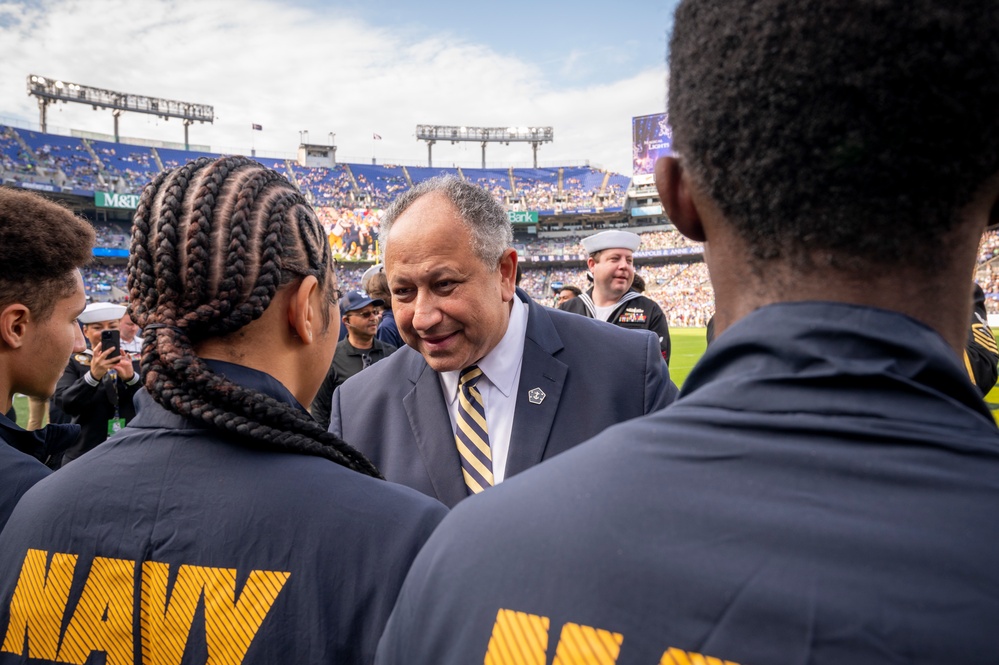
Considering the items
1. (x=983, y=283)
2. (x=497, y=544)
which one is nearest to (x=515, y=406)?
(x=497, y=544)

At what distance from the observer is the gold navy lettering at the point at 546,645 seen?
0.73 m

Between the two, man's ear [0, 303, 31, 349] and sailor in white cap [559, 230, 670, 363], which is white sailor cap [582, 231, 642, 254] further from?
man's ear [0, 303, 31, 349]

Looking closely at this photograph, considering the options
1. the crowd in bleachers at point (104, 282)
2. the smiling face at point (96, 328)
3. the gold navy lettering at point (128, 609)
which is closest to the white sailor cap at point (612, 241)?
the smiling face at point (96, 328)

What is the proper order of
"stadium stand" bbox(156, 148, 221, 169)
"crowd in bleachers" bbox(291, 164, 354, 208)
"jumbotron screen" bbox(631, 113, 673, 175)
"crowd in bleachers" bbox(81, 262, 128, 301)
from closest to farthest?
"crowd in bleachers" bbox(81, 262, 128, 301) < "stadium stand" bbox(156, 148, 221, 169) < "crowd in bleachers" bbox(291, 164, 354, 208) < "jumbotron screen" bbox(631, 113, 673, 175)

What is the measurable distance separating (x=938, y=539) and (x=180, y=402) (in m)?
1.28

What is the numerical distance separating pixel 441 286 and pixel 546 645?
207 centimetres

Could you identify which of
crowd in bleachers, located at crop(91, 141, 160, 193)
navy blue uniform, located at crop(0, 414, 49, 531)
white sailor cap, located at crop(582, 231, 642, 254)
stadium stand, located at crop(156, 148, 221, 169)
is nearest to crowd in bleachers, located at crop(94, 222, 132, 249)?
crowd in bleachers, located at crop(91, 141, 160, 193)

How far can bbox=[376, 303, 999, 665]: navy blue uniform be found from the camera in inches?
26.3

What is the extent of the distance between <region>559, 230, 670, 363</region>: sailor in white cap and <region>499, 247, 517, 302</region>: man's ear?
4.25 metres

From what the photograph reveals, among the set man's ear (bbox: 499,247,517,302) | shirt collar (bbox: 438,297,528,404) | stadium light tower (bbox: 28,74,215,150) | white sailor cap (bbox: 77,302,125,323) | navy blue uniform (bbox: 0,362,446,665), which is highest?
stadium light tower (bbox: 28,74,215,150)

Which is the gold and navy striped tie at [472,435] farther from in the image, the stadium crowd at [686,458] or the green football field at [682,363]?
the green football field at [682,363]

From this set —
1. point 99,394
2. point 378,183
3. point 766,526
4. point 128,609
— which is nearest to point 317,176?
point 378,183

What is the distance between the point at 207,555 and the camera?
1.28 metres

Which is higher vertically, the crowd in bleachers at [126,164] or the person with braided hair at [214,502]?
the crowd in bleachers at [126,164]
